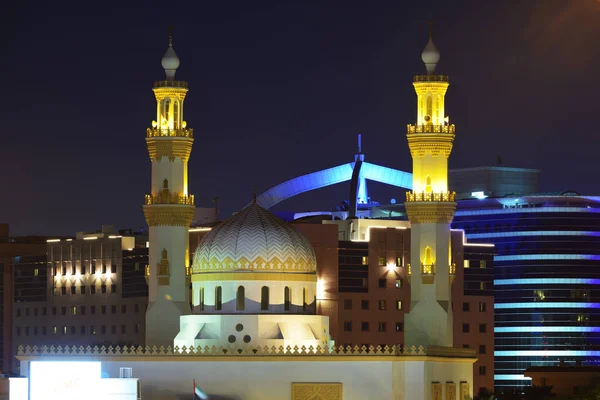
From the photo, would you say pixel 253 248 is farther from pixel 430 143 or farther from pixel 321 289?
pixel 321 289

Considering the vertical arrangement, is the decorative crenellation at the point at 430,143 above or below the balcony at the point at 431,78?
below

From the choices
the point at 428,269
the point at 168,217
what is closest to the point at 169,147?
the point at 168,217

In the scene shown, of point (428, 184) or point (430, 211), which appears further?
point (428, 184)

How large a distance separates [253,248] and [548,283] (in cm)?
7123

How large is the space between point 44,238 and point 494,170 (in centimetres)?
3857

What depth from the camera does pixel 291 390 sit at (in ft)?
254

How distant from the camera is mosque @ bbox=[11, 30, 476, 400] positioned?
77.6 metres

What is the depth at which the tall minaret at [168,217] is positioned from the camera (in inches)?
3226

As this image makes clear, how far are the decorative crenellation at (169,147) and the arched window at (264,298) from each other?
662 centimetres

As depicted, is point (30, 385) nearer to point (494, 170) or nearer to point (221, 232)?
point (221, 232)

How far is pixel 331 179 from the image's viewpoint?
5837 inches

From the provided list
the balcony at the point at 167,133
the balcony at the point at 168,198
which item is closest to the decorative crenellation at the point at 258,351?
the balcony at the point at 168,198

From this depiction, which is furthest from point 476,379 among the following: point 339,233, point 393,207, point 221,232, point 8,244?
point 221,232

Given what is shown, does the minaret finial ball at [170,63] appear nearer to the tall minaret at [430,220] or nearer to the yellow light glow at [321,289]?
the tall minaret at [430,220]
